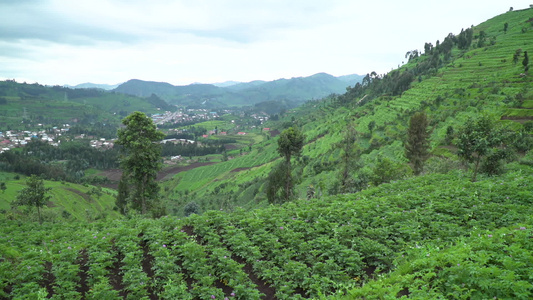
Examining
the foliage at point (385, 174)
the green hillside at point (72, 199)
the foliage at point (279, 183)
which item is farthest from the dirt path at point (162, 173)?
the foliage at point (385, 174)

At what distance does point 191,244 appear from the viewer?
10.5 metres

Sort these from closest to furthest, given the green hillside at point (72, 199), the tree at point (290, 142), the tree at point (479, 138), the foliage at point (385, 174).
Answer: the tree at point (479, 138) → the tree at point (290, 142) → the foliage at point (385, 174) → the green hillside at point (72, 199)

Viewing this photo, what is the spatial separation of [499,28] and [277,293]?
16324 centimetres

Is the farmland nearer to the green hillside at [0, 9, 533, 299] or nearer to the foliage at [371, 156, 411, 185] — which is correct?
the green hillside at [0, 9, 533, 299]

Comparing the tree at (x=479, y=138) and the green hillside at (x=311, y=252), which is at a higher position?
the tree at (x=479, y=138)

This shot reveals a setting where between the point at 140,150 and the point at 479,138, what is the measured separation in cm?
2889

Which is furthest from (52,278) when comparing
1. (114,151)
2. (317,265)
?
(114,151)

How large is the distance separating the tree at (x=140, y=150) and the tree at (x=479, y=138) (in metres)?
27.3

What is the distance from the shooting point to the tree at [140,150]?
24453 mm

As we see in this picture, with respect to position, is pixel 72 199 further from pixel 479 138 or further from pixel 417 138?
pixel 479 138

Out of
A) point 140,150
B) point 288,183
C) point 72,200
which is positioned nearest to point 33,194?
point 140,150

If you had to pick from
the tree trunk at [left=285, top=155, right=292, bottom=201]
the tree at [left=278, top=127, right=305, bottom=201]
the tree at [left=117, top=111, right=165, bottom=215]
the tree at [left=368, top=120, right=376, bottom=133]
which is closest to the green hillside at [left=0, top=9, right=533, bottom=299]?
the tree at [left=117, top=111, right=165, bottom=215]

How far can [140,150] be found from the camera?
966 inches

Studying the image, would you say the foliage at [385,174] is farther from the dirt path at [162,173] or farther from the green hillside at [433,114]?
the dirt path at [162,173]
